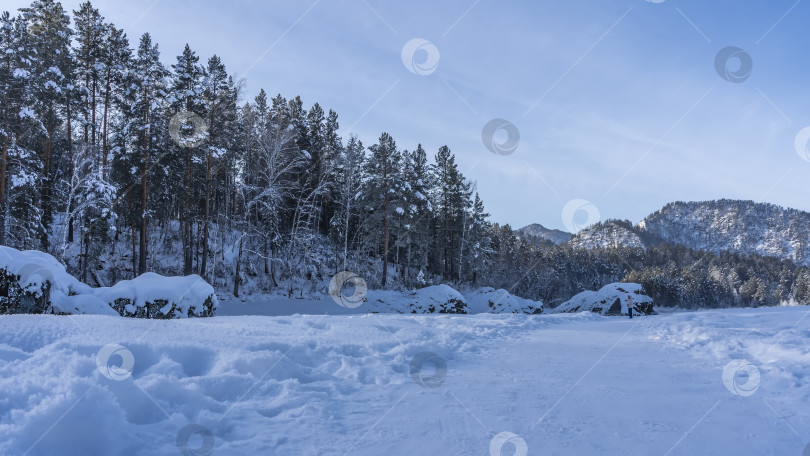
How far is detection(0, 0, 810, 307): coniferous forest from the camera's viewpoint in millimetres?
19438

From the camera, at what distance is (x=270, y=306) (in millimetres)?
25812

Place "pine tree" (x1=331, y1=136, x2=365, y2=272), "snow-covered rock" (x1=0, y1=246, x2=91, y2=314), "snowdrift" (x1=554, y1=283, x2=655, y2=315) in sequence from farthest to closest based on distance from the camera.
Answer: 1. "pine tree" (x1=331, y1=136, x2=365, y2=272)
2. "snowdrift" (x1=554, y1=283, x2=655, y2=315)
3. "snow-covered rock" (x1=0, y1=246, x2=91, y2=314)

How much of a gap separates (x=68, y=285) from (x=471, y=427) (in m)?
13.3

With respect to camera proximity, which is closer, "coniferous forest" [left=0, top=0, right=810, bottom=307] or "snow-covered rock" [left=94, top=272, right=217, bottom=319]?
"snow-covered rock" [left=94, top=272, right=217, bottom=319]

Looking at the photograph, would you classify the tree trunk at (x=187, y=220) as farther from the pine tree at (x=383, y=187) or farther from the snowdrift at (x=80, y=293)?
the pine tree at (x=383, y=187)

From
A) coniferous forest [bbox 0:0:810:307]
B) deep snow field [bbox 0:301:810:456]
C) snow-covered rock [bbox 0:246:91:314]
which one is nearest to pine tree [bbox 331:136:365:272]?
coniferous forest [bbox 0:0:810:307]

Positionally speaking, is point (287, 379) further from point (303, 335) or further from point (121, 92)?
point (121, 92)

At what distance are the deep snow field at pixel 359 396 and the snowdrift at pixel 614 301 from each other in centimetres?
2096

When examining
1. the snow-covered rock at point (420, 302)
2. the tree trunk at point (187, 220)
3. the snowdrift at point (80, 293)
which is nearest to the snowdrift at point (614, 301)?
the snow-covered rock at point (420, 302)

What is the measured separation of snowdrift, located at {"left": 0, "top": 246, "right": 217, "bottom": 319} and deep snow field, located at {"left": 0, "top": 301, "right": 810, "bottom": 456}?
5.47 metres

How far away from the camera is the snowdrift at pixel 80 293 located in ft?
34.2

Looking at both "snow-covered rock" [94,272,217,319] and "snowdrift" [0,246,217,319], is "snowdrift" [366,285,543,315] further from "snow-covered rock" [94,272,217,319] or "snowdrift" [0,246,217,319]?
"snow-covered rock" [94,272,217,319]

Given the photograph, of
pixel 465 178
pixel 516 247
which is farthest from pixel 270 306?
pixel 516 247

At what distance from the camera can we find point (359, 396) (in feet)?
17.4
